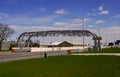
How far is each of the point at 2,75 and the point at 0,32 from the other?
113212mm

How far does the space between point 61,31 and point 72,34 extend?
14.6 feet

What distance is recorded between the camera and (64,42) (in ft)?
643

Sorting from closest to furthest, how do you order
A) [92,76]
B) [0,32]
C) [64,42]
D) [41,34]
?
[92,76] → [41,34] → [0,32] → [64,42]

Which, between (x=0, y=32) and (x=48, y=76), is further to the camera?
(x=0, y=32)

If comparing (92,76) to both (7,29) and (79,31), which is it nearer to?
(79,31)

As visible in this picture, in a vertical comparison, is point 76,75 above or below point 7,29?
below

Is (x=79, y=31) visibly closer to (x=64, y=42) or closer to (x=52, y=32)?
(x=52, y=32)

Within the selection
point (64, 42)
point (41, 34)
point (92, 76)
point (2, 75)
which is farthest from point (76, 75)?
point (64, 42)

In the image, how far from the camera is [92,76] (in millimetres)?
17922

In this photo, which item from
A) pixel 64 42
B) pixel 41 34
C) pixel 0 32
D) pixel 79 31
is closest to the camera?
pixel 79 31

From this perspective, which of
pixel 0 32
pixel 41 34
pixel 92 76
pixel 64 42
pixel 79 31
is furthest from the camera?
pixel 64 42

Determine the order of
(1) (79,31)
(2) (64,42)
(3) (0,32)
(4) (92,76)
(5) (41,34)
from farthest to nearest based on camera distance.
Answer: (2) (64,42)
(3) (0,32)
(5) (41,34)
(1) (79,31)
(4) (92,76)

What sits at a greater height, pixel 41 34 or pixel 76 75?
pixel 41 34

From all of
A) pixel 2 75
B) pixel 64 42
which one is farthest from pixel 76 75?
pixel 64 42
